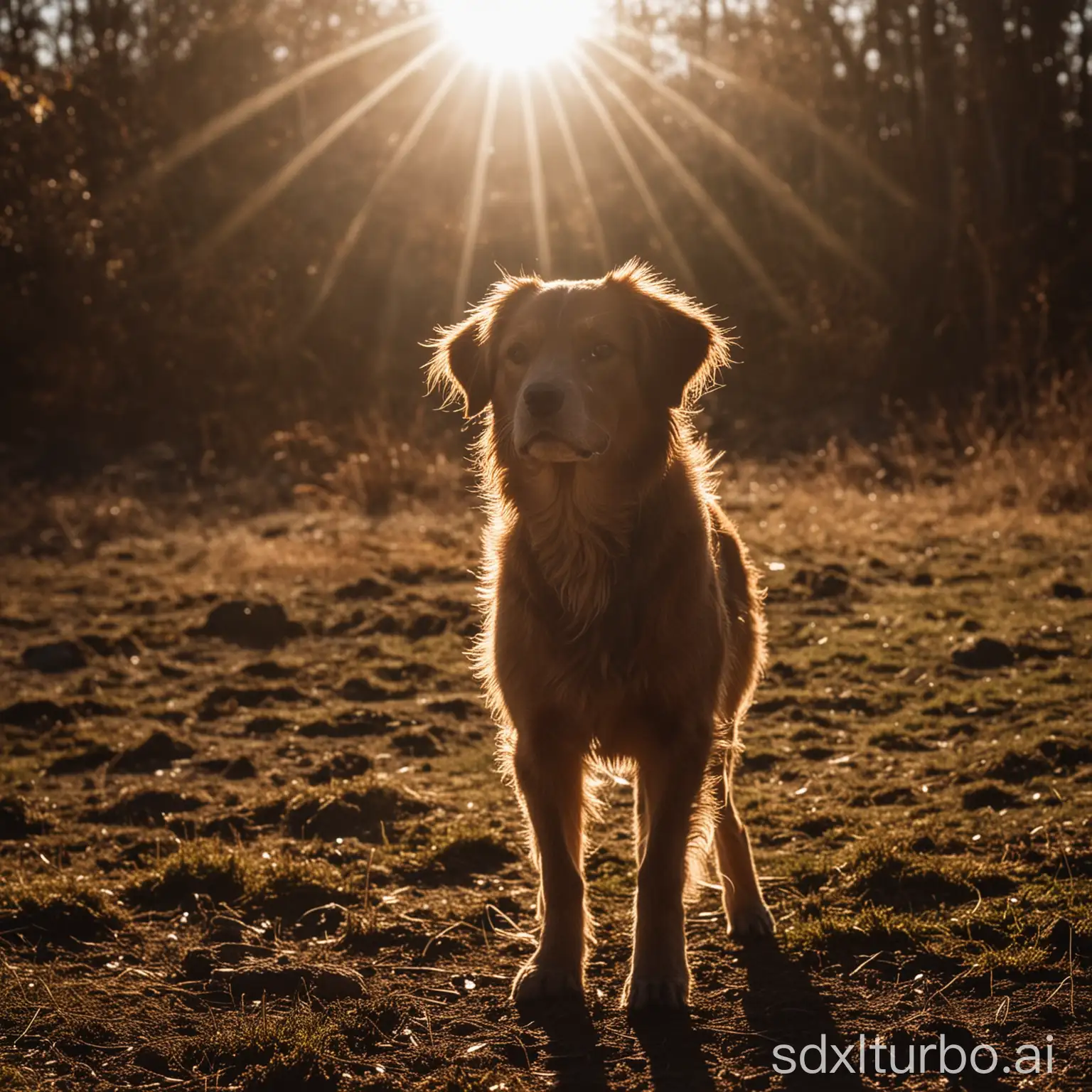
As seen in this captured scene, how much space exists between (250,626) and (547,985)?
17.3 feet

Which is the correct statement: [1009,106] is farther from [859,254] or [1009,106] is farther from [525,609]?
[525,609]

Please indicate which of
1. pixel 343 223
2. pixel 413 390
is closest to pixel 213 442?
pixel 413 390

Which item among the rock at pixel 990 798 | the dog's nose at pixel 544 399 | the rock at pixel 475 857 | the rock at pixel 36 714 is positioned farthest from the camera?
the rock at pixel 36 714

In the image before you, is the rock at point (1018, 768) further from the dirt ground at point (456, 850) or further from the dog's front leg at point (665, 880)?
the dog's front leg at point (665, 880)

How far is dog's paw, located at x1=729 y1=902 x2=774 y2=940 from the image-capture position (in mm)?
3879

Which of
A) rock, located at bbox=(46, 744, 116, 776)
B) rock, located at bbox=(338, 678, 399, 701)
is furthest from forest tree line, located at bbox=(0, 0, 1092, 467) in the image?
rock, located at bbox=(46, 744, 116, 776)

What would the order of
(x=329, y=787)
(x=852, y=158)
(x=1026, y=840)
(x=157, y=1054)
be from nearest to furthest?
1. (x=157, y=1054)
2. (x=1026, y=840)
3. (x=329, y=787)
4. (x=852, y=158)

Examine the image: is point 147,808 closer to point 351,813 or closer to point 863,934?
point 351,813

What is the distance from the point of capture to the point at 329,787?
205 inches

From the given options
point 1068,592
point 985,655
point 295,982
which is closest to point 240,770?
point 295,982

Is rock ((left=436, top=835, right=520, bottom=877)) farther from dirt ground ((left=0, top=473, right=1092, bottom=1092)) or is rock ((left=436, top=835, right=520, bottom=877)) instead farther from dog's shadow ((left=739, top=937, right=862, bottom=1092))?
dog's shadow ((left=739, top=937, right=862, bottom=1092))

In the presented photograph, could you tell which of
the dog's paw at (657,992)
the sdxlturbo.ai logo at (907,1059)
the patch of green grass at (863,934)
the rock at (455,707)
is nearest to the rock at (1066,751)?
the patch of green grass at (863,934)

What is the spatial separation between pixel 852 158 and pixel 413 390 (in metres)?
7.75

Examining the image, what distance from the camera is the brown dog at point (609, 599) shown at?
11.6ft
